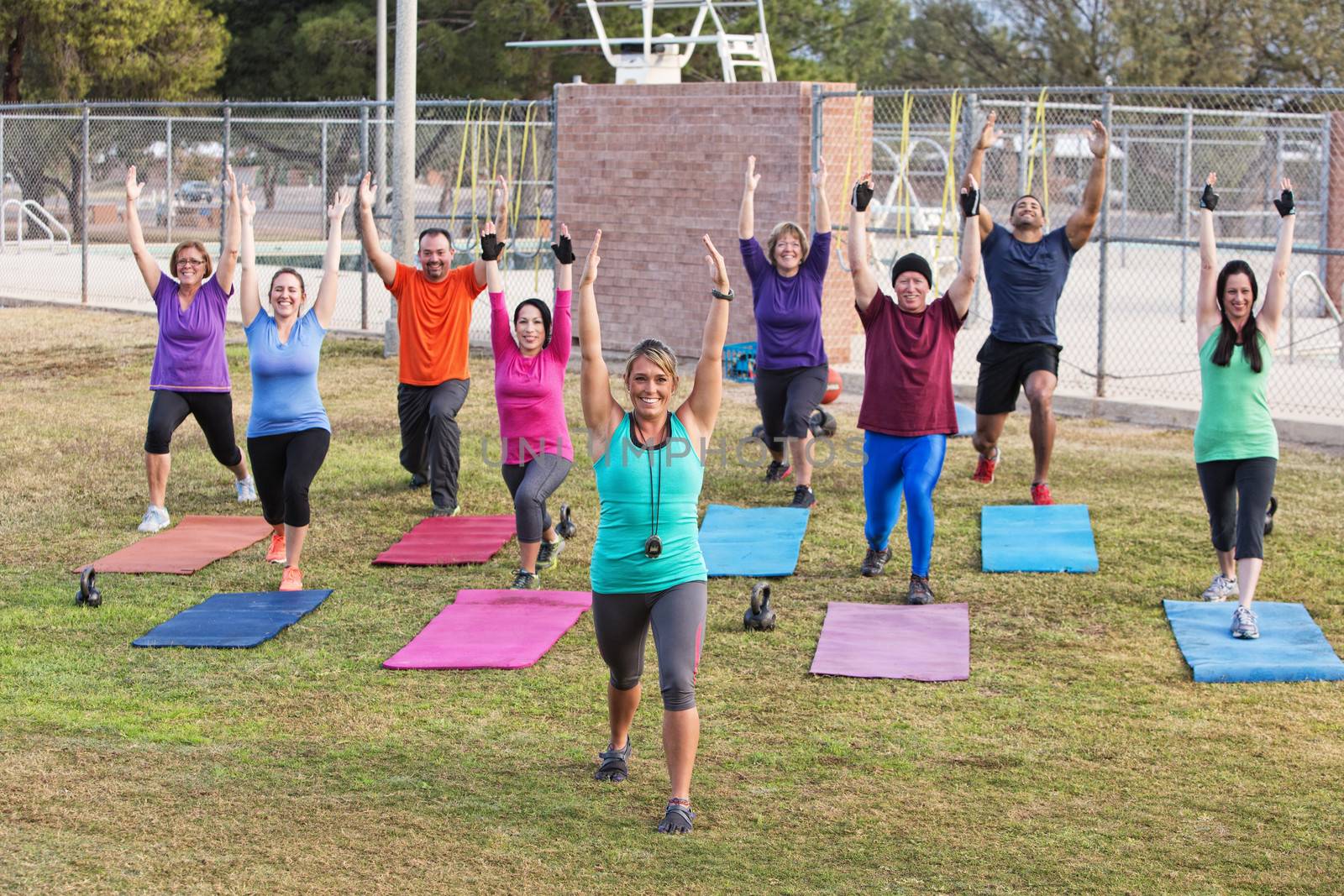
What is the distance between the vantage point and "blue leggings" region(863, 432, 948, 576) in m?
8.17

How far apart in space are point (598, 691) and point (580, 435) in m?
5.94

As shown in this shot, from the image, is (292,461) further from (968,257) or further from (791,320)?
(968,257)

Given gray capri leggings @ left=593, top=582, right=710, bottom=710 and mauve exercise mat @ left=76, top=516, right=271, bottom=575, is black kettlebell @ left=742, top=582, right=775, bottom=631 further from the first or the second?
mauve exercise mat @ left=76, top=516, right=271, bottom=575

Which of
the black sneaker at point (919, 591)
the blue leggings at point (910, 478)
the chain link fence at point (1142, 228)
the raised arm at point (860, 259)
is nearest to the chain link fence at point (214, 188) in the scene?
the chain link fence at point (1142, 228)

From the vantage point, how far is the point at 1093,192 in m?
9.58

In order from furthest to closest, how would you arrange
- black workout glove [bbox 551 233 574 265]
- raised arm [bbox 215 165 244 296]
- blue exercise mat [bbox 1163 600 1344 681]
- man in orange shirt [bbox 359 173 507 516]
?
man in orange shirt [bbox 359 173 507 516]
raised arm [bbox 215 165 244 296]
blue exercise mat [bbox 1163 600 1344 681]
black workout glove [bbox 551 233 574 265]

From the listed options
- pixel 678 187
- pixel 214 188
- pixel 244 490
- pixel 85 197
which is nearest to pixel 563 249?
pixel 244 490

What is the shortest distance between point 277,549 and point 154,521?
125 cm

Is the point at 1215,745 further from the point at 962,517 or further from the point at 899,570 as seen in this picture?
the point at 962,517

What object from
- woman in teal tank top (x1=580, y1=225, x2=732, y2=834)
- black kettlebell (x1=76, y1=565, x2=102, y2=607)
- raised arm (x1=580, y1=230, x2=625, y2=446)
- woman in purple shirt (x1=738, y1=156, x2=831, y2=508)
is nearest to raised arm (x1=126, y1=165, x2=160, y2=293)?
black kettlebell (x1=76, y1=565, x2=102, y2=607)

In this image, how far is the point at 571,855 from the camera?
5164 mm

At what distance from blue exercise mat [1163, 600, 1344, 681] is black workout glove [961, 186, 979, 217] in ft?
7.34

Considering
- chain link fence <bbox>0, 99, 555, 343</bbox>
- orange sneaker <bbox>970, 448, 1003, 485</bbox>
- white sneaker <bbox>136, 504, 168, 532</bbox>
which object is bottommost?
white sneaker <bbox>136, 504, 168, 532</bbox>

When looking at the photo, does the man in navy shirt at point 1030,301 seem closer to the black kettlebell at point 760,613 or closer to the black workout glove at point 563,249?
the black kettlebell at point 760,613
